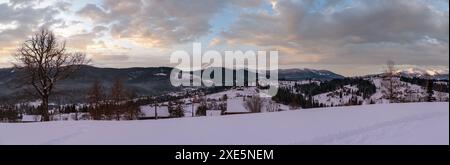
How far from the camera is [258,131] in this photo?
1675cm

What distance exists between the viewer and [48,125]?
20.6 meters

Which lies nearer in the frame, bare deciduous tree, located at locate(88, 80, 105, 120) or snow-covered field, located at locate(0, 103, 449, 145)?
snow-covered field, located at locate(0, 103, 449, 145)

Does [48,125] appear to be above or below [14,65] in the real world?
below

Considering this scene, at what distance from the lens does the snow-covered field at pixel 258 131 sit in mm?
14266

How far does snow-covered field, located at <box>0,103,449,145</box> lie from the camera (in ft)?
46.8

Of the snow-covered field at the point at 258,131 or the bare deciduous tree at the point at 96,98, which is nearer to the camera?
the snow-covered field at the point at 258,131

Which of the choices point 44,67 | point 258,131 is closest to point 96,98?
point 44,67

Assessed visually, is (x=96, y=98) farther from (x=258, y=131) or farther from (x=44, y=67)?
(x=258, y=131)

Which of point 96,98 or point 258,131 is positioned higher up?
point 96,98

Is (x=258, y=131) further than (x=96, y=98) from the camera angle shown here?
No
